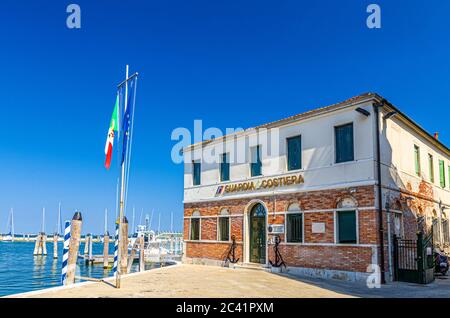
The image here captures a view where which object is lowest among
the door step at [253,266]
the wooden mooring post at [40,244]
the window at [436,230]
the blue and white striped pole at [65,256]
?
the wooden mooring post at [40,244]

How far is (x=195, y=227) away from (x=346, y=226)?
371 inches

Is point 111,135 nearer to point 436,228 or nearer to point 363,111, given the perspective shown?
point 363,111

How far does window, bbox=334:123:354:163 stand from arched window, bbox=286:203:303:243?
→ 281 centimetres

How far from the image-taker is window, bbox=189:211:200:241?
21.9 metres

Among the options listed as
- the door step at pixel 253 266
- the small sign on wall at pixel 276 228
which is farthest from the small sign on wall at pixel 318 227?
the door step at pixel 253 266

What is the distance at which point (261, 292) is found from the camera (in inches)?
454

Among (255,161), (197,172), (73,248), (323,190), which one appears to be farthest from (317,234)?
(73,248)

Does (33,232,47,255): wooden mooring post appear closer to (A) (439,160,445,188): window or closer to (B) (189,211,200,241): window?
(B) (189,211,200,241): window

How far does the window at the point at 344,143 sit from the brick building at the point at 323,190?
40mm

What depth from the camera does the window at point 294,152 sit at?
57.4 feet

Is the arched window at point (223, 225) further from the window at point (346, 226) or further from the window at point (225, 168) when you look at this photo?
the window at point (346, 226)

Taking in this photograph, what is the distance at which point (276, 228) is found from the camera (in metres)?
17.7
